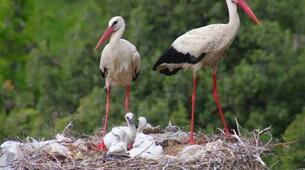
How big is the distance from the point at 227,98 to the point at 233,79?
0.36 m

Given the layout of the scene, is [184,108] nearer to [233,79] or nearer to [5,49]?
[233,79]

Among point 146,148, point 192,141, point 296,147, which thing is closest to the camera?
point 146,148

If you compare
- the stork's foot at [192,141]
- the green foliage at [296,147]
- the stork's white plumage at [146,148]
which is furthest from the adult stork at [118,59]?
the green foliage at [296,147]

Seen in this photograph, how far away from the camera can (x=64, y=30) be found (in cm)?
3134

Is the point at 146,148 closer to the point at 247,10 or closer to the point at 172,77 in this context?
the point at 247,10

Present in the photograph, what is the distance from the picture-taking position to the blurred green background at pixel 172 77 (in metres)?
21.8

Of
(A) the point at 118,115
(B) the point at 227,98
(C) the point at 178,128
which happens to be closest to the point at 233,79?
(B) the point at 227,98

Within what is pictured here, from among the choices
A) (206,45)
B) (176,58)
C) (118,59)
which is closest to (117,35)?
(118,59)

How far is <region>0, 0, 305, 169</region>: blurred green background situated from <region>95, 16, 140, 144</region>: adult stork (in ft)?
15.4

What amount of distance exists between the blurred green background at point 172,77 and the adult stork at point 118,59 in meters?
4.70

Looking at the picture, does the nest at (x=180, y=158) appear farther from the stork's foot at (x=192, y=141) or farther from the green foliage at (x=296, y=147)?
the green foliage at (x=296, y=147)

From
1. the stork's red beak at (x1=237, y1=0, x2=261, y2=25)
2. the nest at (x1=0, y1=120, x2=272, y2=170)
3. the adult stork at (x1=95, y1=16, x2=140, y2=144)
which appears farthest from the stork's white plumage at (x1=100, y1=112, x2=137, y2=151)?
the stork's red beak at (x1=237, y1=0, x2=261, y2=25)

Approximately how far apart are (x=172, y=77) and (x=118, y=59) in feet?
23.2

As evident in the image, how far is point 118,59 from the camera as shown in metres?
15.1
